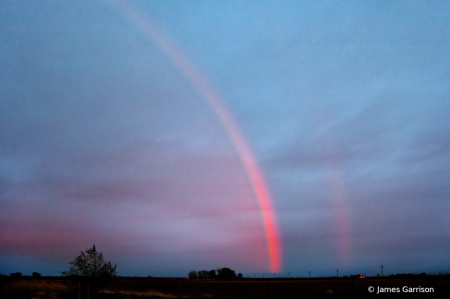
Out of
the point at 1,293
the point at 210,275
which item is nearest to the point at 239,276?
the point at 210,275

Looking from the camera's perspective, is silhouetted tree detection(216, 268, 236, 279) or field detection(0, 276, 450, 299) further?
silhouetted tree detection(216, 268, 236, 279)

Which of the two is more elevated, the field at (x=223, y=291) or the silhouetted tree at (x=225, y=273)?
the field at (x=223, y=291)

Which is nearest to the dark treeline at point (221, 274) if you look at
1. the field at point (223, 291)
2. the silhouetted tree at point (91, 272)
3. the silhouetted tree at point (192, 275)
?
the silhouetted tree at point (192, 275)

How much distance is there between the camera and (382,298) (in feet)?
80.1

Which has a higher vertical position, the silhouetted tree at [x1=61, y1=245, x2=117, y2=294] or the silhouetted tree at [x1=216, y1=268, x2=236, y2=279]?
the silhouetted tree at [x1=61, y1=245, x2=117, y2=294]

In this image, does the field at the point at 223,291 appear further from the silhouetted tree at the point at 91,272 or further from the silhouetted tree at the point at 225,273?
the silhouetted tree at the point at 225,273

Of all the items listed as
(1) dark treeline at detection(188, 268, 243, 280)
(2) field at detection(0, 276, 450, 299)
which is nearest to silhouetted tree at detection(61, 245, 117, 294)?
(2) field at detection(0, 276, 450, 299)

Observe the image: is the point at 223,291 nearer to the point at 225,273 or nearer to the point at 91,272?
the point at 91,272

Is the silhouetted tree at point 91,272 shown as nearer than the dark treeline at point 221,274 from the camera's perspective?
Yes

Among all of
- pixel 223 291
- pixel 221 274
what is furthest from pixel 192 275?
pixel 223 291

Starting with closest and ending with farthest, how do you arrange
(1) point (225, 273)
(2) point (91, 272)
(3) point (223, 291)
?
(2) point (91, 272) < (3) point (223, 291) < (1) point (225, 273)

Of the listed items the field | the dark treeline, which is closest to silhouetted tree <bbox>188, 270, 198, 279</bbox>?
the dark treeline

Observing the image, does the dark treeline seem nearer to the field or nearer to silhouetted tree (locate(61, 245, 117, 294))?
the field

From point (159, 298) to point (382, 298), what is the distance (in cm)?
1633
